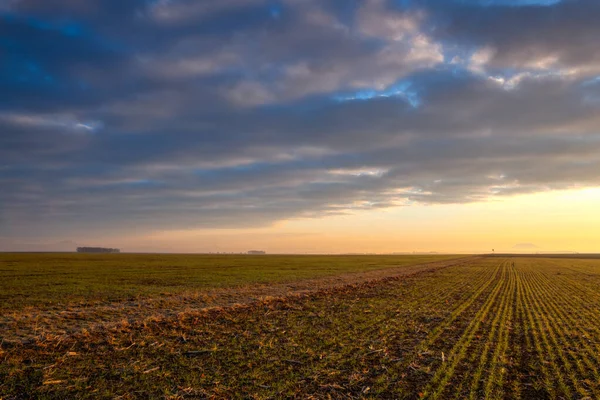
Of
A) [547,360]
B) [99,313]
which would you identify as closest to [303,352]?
[547,360]

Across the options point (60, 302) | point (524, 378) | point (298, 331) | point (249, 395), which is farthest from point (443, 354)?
point (60, 302)

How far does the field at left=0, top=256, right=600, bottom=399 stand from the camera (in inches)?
421

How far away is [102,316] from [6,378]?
10080mm

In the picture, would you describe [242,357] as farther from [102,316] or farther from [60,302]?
[60,302]

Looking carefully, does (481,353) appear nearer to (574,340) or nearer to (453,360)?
(453,360)

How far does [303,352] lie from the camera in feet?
46.7

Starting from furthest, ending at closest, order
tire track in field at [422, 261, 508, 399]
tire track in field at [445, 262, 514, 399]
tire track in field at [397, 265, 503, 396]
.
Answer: tire track in field at [397, 265, 503, 396] → tire track in field at [445, 262, 514, 399] → tire track in field at [422, 261, 508, 399]

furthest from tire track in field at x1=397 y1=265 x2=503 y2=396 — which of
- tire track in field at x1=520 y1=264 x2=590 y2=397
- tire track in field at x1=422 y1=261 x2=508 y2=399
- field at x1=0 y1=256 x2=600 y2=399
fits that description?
tire track in field at x1=520 y1=264 x2=590 y2=397

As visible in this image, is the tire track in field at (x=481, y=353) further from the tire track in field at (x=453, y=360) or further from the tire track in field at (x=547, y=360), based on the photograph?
the tire track in field at (x=547, y=360)

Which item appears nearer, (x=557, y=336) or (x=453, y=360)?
(x=453, y=360)

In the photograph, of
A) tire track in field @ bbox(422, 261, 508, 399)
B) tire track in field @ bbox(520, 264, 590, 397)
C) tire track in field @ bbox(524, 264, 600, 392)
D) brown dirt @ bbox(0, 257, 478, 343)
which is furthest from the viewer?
brown dirt @ bbox(0, 257, 478, 343)

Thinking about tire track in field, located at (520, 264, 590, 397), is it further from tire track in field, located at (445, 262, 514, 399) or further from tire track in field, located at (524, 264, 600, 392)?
tire track in field, located at (445, 262, 514, 399)

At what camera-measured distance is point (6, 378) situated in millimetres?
11336

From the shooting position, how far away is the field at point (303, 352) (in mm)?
10695
